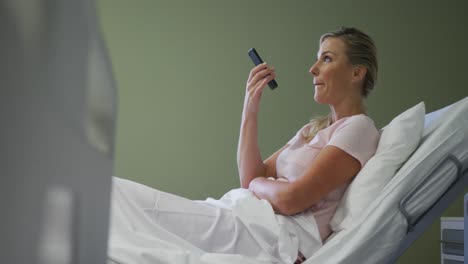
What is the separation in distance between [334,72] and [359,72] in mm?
85

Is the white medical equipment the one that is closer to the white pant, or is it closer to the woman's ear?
the white pant

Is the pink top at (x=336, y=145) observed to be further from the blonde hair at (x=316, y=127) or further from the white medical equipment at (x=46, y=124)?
the white medical equipment at (x=46, y=124)

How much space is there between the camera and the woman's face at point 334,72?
1.96m

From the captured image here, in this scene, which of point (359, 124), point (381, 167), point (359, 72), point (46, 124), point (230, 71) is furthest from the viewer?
point (230, 71)

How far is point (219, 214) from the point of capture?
58.4 inches

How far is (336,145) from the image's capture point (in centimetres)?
157

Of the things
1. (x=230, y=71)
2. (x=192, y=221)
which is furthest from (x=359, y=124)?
(x=230, y=71)

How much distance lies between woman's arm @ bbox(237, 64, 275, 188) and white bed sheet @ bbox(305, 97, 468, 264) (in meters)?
0.65

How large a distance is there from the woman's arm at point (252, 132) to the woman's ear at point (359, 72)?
11.2 inches

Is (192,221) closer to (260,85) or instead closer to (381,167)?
(381,167)

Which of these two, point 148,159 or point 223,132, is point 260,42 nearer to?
point 223,132

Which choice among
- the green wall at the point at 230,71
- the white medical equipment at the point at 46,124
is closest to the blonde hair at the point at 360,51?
the green wall at the point at 230,71

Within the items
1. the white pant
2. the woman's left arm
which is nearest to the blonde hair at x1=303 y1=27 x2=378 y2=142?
the woman's left arm

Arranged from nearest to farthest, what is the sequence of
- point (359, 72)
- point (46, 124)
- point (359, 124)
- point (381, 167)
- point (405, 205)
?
point (46, 124) → point (405, 205) → point (381, 167) → point (359, 124) → point (359, 72)
